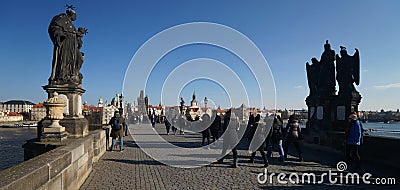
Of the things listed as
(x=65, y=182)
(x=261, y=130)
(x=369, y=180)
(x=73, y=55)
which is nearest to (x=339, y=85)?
(x=261, y=130)

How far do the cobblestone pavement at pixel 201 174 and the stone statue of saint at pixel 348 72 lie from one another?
284cm

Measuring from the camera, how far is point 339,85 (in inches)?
479

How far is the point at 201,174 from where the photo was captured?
25.4 ft

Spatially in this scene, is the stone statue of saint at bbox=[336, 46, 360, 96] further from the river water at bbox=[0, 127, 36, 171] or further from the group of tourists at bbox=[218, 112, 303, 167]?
the river water at bbox=[0, 127, 36, 171]

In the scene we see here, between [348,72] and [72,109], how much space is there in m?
9.70

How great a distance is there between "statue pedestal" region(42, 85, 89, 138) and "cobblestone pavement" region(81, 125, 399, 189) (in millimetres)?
1163

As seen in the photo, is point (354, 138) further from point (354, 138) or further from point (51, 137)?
point (51, 137)

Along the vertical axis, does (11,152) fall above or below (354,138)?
below

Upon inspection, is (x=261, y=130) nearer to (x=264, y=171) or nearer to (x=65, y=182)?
(x=264, y=171)

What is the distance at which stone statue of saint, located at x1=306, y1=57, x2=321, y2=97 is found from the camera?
14.1m

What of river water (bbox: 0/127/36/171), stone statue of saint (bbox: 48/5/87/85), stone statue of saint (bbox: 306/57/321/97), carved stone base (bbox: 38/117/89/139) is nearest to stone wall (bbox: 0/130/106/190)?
carved stone base (bbox: 38/117/89/139)

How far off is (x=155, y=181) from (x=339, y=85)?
8568 millimetres

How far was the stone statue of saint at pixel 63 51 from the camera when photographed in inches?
358

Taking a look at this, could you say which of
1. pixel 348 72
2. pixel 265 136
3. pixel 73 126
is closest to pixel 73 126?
pixel 73 126
